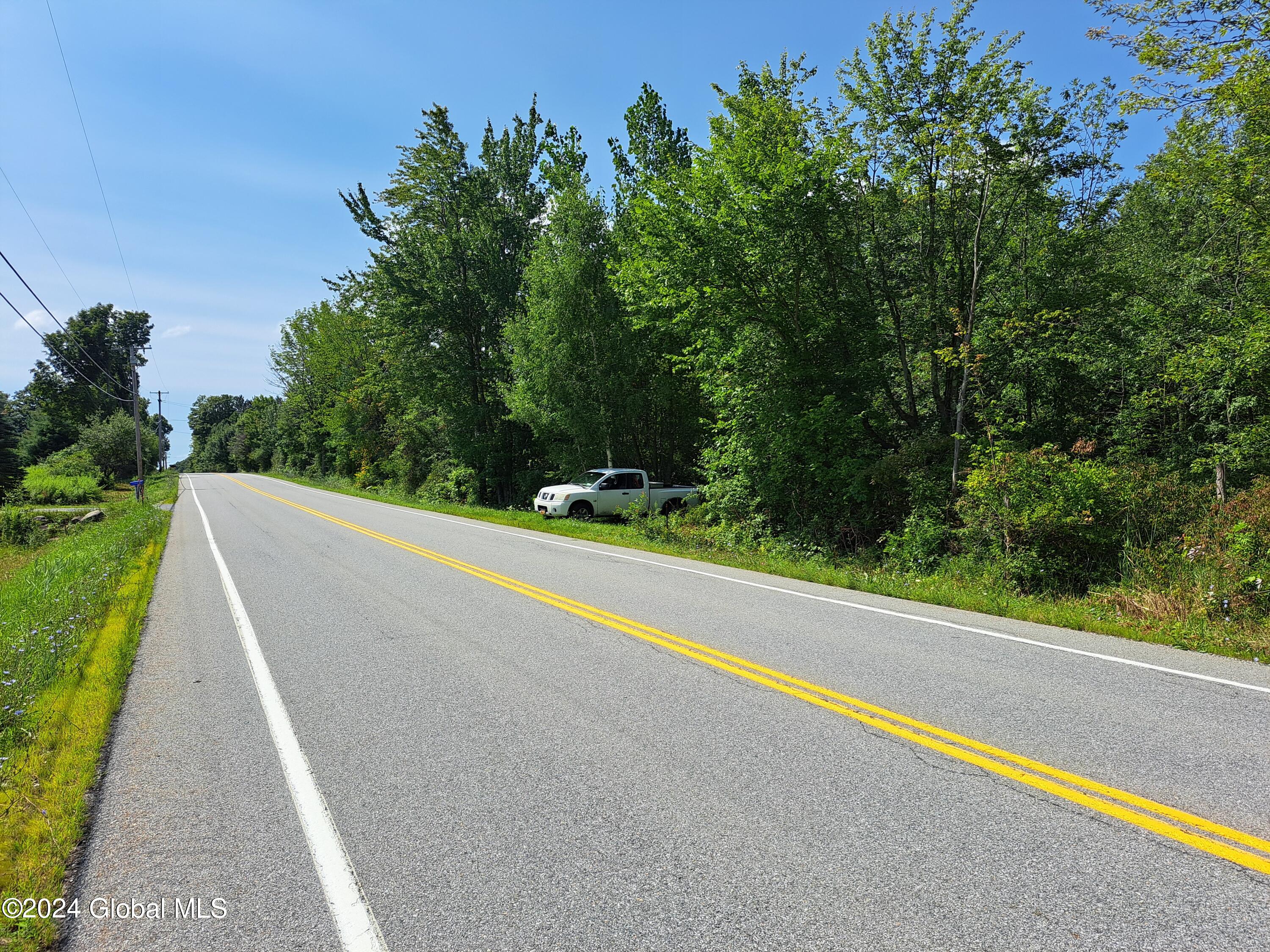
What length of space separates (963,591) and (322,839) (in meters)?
8.26

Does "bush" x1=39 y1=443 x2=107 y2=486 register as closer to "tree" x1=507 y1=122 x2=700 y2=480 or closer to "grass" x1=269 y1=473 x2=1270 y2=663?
"tree" x1=507 y1=122 x2=700 y2=480

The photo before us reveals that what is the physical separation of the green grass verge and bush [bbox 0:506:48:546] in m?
10.3

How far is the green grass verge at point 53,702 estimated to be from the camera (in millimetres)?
2896

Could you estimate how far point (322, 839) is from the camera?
304 centimetres

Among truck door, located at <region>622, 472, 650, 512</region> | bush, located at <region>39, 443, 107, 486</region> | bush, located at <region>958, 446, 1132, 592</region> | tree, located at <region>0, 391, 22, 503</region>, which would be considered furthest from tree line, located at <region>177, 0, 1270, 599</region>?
bush, located at <region>39, 443, 107, 486</region>

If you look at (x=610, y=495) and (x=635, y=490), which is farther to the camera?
(x=635, y=490)

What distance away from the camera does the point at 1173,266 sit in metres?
14.2

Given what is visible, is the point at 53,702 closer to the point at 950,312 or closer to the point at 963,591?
the point at 963,591

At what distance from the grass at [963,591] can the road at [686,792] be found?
559 mm

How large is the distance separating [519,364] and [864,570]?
15.1 m

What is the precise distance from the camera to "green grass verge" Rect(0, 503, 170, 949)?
9.50 ft

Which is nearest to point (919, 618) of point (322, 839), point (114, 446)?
point (322, 839)

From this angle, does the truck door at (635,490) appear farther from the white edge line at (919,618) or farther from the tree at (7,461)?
the tree at (7,461)

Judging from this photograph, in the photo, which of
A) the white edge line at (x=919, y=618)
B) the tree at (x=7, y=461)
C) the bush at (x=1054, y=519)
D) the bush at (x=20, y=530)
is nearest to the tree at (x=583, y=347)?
the white edge line at (x=919, y=618)
